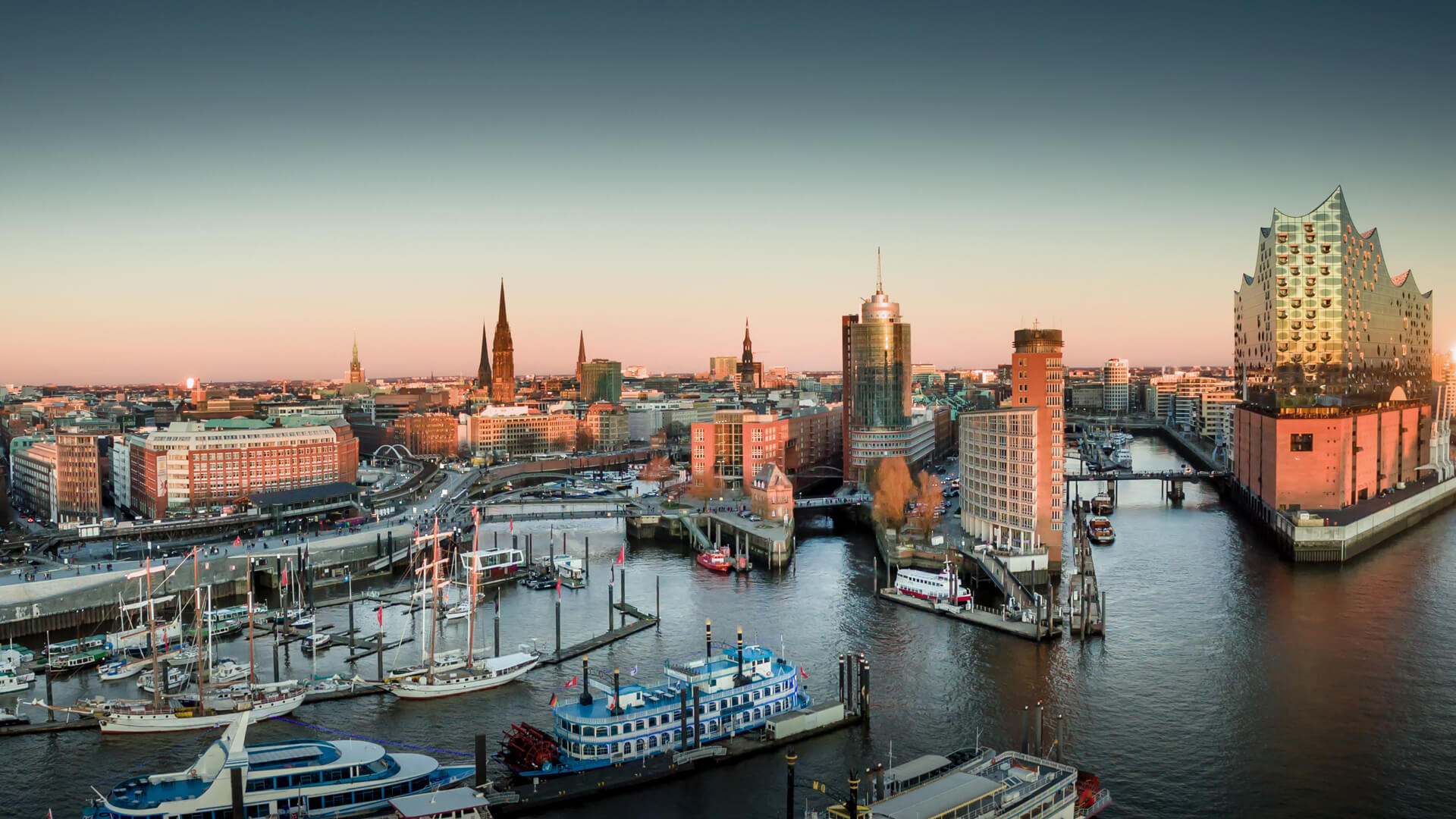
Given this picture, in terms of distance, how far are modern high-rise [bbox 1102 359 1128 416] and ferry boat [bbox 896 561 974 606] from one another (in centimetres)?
12140

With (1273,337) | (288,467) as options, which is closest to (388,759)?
(288,467)

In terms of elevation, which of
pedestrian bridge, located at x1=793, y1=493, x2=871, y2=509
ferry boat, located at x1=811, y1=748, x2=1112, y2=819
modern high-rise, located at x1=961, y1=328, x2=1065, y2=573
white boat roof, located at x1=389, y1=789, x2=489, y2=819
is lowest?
white boat roof, located at x1=389, y1=789, x2=489, y2=819

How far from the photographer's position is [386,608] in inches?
1438

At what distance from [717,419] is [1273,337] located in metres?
32.5

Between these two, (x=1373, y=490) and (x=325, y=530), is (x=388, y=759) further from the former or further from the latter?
(x=1373, y=490)

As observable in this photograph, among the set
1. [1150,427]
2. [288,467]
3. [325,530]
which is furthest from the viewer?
[1150,427]

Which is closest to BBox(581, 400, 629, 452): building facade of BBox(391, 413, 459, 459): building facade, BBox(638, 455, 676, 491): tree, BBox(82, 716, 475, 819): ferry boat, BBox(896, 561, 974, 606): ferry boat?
BBox(391, 413, 459, 459): building facade

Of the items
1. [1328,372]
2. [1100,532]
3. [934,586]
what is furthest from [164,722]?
[1328,372]

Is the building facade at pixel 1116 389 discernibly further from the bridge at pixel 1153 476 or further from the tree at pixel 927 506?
the tree at pixel 927 506

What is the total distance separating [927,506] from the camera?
151 ft

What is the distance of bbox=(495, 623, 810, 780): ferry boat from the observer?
21797mm

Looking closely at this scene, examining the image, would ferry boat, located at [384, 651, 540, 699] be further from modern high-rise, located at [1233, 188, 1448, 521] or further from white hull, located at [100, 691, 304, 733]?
modern high-rise, located at [1233, 188, 1448, 521]

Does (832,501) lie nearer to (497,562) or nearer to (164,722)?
(497,562)

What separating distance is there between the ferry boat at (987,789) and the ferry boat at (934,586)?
1406 cm
